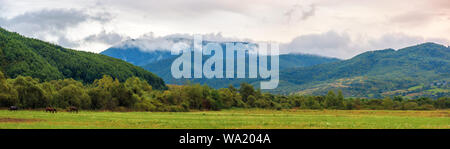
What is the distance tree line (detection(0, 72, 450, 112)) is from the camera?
92188 millimetres

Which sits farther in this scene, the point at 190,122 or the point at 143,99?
the point at 143,99

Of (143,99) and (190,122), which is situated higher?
(190,122)

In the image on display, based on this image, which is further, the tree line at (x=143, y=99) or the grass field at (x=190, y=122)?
the tree line at (x=143, y=99)

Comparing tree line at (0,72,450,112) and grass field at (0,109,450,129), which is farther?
tree line at (0,72,450,112)

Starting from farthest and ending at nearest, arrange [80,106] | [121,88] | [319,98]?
1. [319,98]
2. [121,88]
3. [80,106]

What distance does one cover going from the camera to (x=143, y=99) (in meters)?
126

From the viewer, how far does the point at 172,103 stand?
133m

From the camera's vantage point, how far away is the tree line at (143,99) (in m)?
92.2
